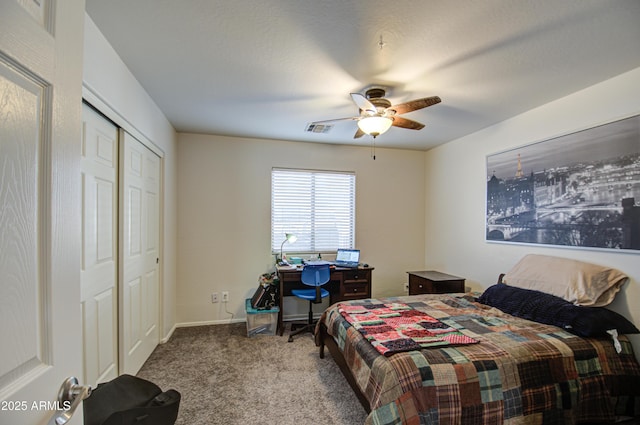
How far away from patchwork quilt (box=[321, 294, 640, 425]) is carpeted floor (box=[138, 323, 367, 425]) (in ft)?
1.38

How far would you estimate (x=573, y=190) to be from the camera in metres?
2.59

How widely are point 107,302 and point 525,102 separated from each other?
401 cm

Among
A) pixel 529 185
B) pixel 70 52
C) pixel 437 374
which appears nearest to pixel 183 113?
pixel 70 52

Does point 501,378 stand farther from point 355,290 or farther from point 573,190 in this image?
point 355,290

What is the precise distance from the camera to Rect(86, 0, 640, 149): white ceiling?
5.30ft

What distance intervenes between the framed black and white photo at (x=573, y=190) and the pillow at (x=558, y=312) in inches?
22.5

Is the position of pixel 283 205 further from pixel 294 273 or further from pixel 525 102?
pixel 525 102

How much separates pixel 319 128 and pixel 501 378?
2973mm

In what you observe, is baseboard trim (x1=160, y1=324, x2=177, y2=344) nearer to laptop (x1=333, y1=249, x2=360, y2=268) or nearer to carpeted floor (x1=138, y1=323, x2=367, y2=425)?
carpeted floor (x1=138, y1=323, x2=367, y2=425)

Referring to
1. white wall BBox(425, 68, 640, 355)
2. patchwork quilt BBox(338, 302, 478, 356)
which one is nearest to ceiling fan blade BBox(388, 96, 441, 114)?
white wall BBox(425, 68, 640, 355)

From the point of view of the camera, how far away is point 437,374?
1.64 metres

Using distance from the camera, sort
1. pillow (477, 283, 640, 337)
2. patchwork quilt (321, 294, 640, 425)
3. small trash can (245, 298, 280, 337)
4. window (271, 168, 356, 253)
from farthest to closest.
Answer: window (271, 168, 356, 253), small trash can (245, 298, 280, 337), pillow (477, 283, 640, 337), patchwork quilt (321, 294, 640, 425)

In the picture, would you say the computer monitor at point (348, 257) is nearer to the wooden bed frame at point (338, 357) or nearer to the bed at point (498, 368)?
the wooden bed frame at point (338, 357)

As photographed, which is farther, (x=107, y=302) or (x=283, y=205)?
(x=283, y=205)
